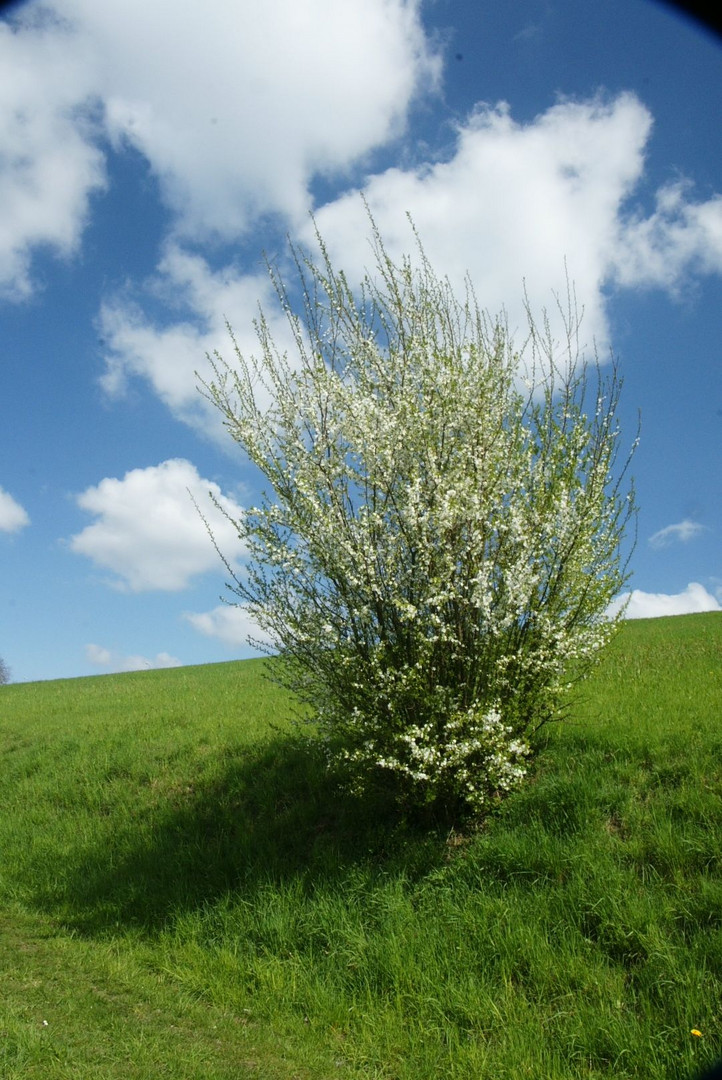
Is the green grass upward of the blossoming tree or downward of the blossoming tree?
downward

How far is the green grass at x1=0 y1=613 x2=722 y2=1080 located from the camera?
660cm

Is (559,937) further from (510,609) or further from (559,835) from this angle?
(510,609)

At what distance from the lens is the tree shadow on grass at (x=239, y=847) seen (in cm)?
991

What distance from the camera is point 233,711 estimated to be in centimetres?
1939

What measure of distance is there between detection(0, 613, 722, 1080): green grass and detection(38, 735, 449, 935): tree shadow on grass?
0.13ft

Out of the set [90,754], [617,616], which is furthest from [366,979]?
[90,754]

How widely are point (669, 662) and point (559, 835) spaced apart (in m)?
10.1

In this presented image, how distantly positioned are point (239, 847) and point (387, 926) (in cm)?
367

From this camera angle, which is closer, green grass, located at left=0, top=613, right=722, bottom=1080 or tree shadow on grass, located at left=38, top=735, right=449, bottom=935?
green grass, located at left=0, top=613, right=722, bottom=1080

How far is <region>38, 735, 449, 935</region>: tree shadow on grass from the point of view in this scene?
32.5ft

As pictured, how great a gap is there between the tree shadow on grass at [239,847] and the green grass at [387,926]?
0.13 ft

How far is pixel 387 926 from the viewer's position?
8.29 meters

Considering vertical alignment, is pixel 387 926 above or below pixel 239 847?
below

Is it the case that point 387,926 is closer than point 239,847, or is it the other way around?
point 387,926
